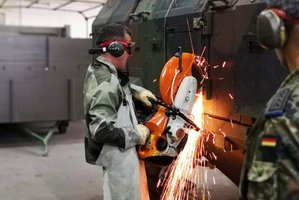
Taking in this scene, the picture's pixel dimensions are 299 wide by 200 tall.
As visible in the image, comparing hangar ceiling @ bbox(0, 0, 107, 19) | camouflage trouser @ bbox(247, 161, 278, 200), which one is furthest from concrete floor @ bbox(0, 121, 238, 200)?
hangar ceiling @ bbox(0, 0, 107, 19)

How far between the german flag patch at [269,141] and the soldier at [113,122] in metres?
1.44

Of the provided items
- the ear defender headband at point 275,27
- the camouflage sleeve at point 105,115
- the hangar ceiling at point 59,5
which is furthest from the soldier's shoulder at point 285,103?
the hangar ceiling at point 59,5

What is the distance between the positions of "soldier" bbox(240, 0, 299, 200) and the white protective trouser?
4.57 ft

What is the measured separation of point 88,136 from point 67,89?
166 inches

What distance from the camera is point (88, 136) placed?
2.75 m

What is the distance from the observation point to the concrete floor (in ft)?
15.2

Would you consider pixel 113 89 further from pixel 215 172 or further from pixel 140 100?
pixel 215 172

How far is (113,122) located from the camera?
102 inches

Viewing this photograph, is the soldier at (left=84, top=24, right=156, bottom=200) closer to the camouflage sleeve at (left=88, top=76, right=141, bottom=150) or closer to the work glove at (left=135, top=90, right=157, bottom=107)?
the camouflage sleeve at (left=88, top=76, right=141, bottom=150)

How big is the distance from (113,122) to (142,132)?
183mm

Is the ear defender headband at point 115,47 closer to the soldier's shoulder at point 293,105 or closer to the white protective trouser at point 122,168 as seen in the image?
the white protective trouser at point 122,168

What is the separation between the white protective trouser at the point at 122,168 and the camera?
266 cm

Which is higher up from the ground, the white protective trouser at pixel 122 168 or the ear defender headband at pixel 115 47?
the ear defender headband at pixel 115 47

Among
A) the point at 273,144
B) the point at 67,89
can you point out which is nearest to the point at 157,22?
the point at 273,144
